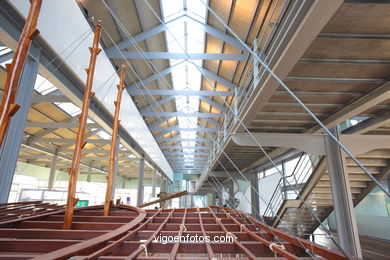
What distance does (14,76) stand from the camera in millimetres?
1774

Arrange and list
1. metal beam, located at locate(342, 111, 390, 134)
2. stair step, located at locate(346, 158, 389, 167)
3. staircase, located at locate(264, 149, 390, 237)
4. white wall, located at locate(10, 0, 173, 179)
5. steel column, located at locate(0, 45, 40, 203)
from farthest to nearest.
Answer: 1. stair step, located at locate(346, 158, 389, 167)
2. staircase, located at locate(264, 149, 390, 237)
3. metal beam, located at locate(342, 111, 390, 134)
4. white wall, located at locate(10, 0, 173, 179)
5. steel column, located at locate(0, 45, 40, 203)

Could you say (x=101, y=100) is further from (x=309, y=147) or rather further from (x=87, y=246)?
(x=309, y=147)

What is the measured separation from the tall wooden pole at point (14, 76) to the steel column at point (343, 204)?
5002mm

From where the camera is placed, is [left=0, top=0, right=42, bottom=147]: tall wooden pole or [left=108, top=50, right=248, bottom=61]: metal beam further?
[left=108, top=50, right=248, bottom=61]: metal beam

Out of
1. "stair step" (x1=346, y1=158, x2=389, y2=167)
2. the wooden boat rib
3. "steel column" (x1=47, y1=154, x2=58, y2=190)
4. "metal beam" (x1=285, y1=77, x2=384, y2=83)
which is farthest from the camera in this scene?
"steel column" (x1=47, y1=154, x2=58, y2=190)

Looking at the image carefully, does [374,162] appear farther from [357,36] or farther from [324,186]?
[357,36]

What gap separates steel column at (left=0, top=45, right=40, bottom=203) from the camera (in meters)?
3.11

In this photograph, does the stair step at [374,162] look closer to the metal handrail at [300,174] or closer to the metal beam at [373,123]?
the metal beam at [373,123]

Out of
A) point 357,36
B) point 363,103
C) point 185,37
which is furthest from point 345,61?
point 185,37

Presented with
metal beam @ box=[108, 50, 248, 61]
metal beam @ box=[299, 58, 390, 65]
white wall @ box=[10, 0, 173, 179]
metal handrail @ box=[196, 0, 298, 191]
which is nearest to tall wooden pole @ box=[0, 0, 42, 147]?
white wall @ box=[10, 0, 173, 179]

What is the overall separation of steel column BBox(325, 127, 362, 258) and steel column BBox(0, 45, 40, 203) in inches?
215

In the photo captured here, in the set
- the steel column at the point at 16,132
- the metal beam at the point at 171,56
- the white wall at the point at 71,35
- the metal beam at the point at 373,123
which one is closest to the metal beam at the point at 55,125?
the white wall at the point at 71,35

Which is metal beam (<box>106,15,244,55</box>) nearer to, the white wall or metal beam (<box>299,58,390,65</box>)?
the white wall

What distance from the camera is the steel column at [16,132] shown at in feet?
10.2
